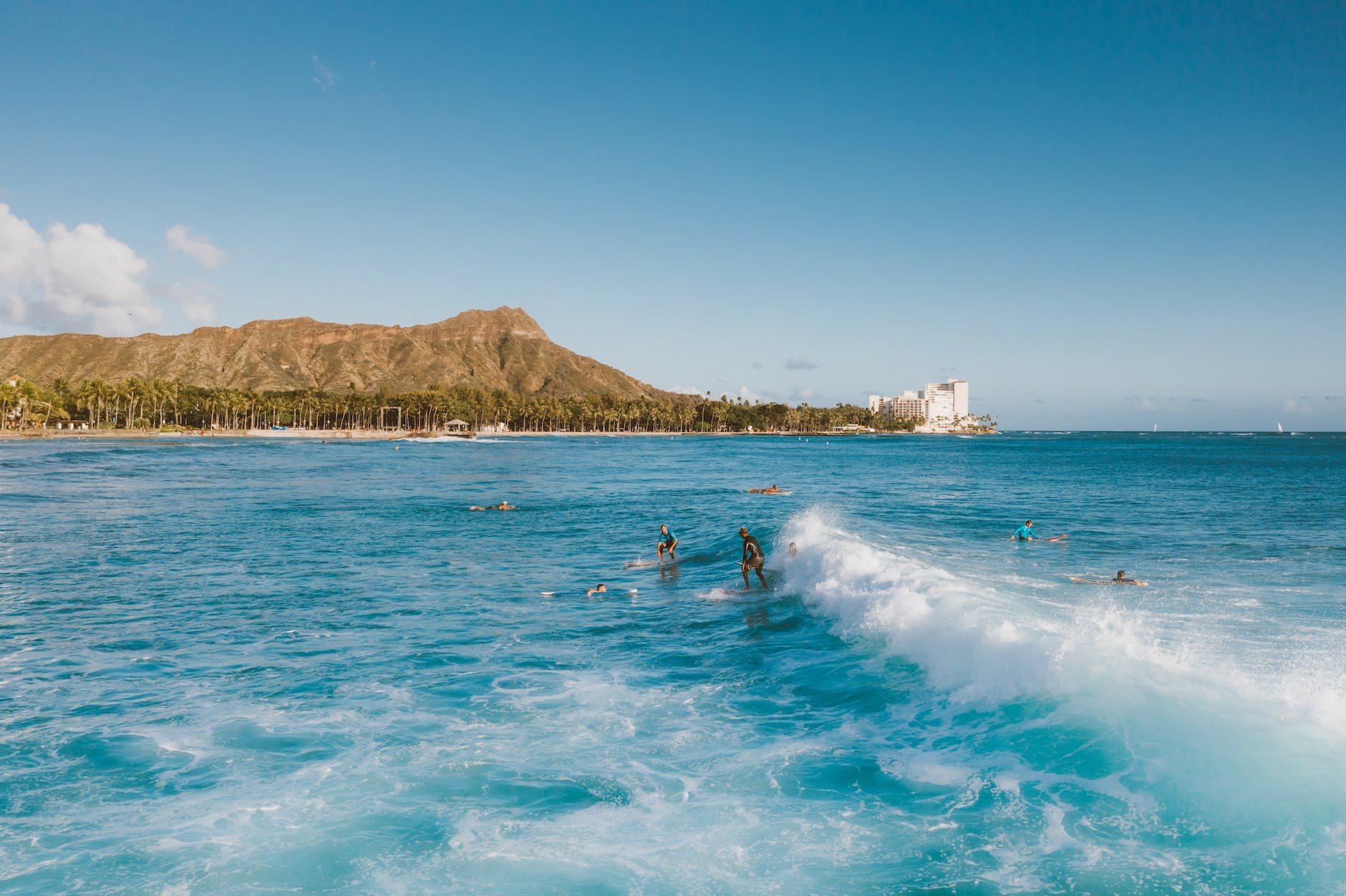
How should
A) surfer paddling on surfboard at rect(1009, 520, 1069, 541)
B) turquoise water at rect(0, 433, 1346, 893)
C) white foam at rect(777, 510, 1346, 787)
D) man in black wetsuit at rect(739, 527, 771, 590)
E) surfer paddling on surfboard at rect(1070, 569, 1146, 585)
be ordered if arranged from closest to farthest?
turquoise water at rect(0, 433, 1346, 893), white foam at rect(777, 510, 1346, 787), surfer paddling on surfboard at rect(1070, 569, 1146, 585), man in black wetsuit at rect(739, 527, 771, 590), surfer paddling on surfboard at rect(1009, 520, 1069, 541)

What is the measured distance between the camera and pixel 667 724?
35.2ft

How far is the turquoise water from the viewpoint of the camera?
7.11 metres

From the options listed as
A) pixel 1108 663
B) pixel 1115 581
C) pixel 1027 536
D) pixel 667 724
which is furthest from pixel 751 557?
pixel 1027 536

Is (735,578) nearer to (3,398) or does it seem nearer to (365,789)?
(365,789)

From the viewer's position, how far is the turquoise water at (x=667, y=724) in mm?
7105

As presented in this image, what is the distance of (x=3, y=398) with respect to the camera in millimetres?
131375

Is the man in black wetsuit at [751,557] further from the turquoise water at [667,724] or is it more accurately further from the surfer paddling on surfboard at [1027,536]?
the surfer paddling on surfboard at [1027,536]

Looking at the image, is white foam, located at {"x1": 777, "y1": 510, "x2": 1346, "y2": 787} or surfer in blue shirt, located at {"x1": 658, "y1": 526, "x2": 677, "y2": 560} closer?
white foam, located at {"x1": 777, "y1": 510, "x2": 1346, "y2": 787}

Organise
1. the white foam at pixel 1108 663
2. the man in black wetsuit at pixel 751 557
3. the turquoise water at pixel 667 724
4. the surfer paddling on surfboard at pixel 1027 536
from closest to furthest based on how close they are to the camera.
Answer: the turquoise water at pixel 667 724 → the white foam at pixel 1108 663 → the man in black wetsuit at pixel 751 557 → the surfer paddling on surfboard at pixel 1027 536

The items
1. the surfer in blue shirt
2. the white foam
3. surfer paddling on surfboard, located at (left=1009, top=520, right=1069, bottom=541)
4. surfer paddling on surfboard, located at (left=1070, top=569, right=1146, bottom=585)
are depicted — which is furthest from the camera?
surfer paddling on surfboard, located at (left=1009, top=520, right=1069, bottom=541)

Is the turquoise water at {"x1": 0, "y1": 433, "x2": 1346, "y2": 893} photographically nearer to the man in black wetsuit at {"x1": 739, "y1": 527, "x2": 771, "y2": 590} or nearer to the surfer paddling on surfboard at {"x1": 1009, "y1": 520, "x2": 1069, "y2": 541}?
the man in black wetsuit at {"x1": 739, "y1": 527, "x2": 771, "y2": 590}

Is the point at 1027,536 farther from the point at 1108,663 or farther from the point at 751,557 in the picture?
the point at 1108,663

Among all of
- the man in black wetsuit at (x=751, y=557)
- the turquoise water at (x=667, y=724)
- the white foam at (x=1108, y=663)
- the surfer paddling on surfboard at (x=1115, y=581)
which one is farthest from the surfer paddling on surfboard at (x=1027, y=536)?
the man in black wetsuit at (x=751, y=557)

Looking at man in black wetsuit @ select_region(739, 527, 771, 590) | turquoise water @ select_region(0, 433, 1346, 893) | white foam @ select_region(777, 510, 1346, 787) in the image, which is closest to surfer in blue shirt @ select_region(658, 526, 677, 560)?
turquoise water @ select_region(0, 433, 1346, 893)
